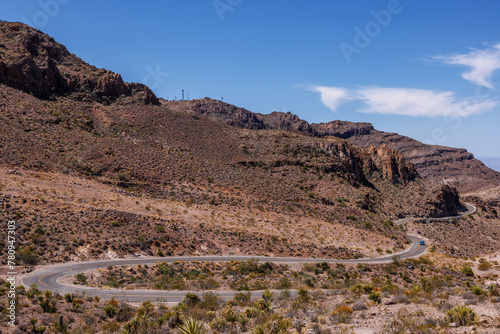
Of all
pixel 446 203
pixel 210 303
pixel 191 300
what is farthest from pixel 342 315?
pixel 446 203

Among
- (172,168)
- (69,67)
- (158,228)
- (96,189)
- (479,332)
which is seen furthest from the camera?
(69,67)

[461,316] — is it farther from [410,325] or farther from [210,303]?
[210,303]

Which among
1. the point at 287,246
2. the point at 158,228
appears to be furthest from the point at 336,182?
the point at 158,228

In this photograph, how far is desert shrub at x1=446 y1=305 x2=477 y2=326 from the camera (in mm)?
11422

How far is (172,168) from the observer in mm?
58375

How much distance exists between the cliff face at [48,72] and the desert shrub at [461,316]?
75.7 meters

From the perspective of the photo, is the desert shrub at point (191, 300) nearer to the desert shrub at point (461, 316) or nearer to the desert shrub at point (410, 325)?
the desert shrub at point (410, 325)

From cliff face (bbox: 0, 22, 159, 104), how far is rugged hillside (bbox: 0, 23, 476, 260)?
263 millimetres

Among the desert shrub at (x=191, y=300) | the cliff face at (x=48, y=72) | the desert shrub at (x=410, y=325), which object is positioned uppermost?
the cliff face at (x=48, y=72)

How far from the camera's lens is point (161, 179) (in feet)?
176

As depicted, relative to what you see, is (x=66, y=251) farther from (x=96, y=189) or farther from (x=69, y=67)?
(x=69, y=67)

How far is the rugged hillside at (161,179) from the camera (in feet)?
113

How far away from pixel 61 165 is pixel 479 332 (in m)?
52.6

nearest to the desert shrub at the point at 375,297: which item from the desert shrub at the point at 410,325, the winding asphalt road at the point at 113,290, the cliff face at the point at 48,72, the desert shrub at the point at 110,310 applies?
the desert shrub at the point at 410,325
